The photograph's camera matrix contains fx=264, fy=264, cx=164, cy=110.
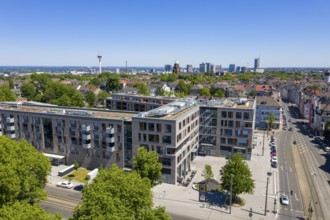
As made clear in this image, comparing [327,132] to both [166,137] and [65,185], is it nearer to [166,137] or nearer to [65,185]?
[166,137]

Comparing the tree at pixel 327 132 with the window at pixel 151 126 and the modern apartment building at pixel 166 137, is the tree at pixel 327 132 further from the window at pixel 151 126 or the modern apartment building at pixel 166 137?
the window at pixel 151 126

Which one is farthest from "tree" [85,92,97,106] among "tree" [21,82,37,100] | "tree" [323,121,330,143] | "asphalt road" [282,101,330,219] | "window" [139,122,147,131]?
"tree" [323,121,330,143]

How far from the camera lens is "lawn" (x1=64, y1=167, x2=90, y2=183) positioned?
72500mm

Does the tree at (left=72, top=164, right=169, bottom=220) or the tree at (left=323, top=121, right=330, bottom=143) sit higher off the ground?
the tree at (left=72, top=164, right=169, bottom=220)

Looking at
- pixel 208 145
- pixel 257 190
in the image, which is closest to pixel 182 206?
pixel 257 190

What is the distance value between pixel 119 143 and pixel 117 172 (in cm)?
3293

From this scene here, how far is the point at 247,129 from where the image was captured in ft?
286

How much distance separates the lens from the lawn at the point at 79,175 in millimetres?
72500

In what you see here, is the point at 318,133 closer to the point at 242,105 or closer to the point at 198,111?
the point at 242,105

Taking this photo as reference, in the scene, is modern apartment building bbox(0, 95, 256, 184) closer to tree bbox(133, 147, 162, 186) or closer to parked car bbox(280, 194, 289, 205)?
tree bbox(133, 147, 162, 186)

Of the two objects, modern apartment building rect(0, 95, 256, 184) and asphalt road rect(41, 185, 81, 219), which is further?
modern apartment building rect(0, 95, 256, 184)

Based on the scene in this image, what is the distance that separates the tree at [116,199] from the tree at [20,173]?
14.9m

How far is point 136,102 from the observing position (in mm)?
126125

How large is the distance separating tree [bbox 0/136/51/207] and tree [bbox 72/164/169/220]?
1488 cm
